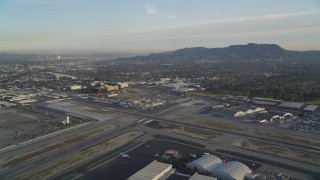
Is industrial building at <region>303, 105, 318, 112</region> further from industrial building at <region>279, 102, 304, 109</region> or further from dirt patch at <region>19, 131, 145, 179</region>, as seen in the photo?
dirt patch at <region>19, 131, 145, 179</region>

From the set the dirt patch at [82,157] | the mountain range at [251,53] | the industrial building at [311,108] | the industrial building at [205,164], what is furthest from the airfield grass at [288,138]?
the mountain range at [251,53]

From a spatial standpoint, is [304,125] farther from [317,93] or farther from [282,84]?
[282,84]

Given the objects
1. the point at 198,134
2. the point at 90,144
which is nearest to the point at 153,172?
the point at 90,144

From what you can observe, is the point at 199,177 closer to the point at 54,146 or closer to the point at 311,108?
the point at 54,146

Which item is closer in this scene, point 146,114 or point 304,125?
point 304,125

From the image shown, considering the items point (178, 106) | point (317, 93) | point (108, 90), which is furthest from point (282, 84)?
point (108, 90)
